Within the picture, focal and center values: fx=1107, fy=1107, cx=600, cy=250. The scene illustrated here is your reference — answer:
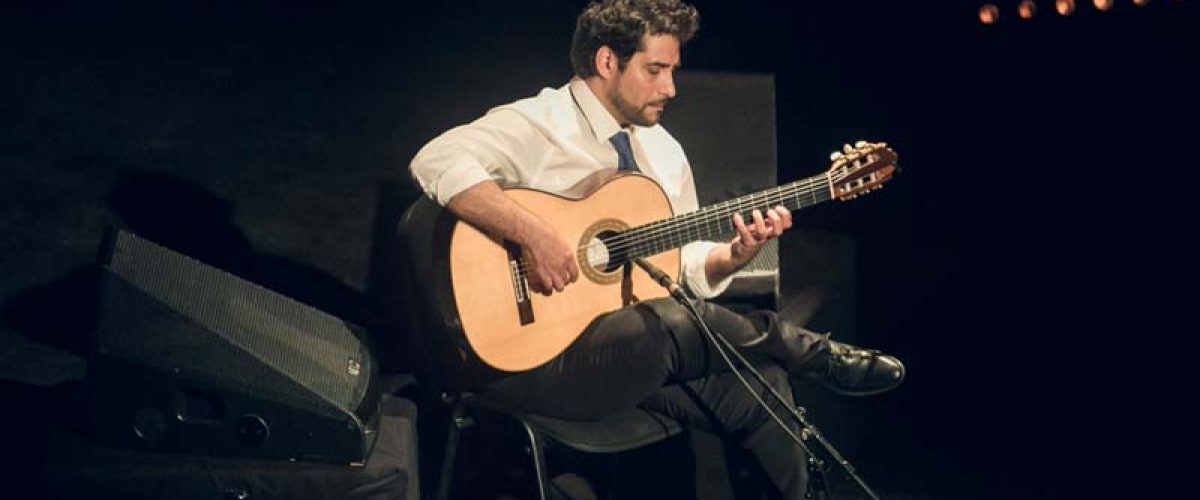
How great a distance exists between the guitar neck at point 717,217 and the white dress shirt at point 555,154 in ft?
0.72

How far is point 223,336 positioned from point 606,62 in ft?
4.80

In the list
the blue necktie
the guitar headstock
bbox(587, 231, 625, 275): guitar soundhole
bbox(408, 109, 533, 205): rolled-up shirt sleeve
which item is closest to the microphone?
bbox(587, 231, 625, 275): guitar soundhole

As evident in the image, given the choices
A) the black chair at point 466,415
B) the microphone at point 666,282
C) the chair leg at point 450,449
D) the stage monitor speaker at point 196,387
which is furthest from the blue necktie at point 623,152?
the stage monitor speaker at point 196,387

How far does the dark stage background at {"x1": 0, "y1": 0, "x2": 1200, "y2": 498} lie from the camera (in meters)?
3.51

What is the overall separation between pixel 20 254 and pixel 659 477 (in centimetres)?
215

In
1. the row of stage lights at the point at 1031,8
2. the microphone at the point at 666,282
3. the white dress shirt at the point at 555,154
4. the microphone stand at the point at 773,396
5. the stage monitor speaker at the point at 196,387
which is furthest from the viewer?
the row of stage lights at the point at 1031,8

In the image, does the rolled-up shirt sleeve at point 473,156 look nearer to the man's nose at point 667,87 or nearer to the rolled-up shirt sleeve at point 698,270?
the man's nose at point 667,87

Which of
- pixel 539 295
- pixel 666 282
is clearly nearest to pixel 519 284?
pixel 539 295

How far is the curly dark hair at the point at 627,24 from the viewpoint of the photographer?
3309mm

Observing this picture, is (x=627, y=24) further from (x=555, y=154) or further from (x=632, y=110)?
(x=555, y=154)

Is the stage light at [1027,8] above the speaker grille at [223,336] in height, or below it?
above

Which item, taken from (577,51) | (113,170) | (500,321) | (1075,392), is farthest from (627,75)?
(1075,392)

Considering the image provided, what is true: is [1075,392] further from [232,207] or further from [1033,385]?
[232,207]

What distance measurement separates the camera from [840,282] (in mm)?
4207
